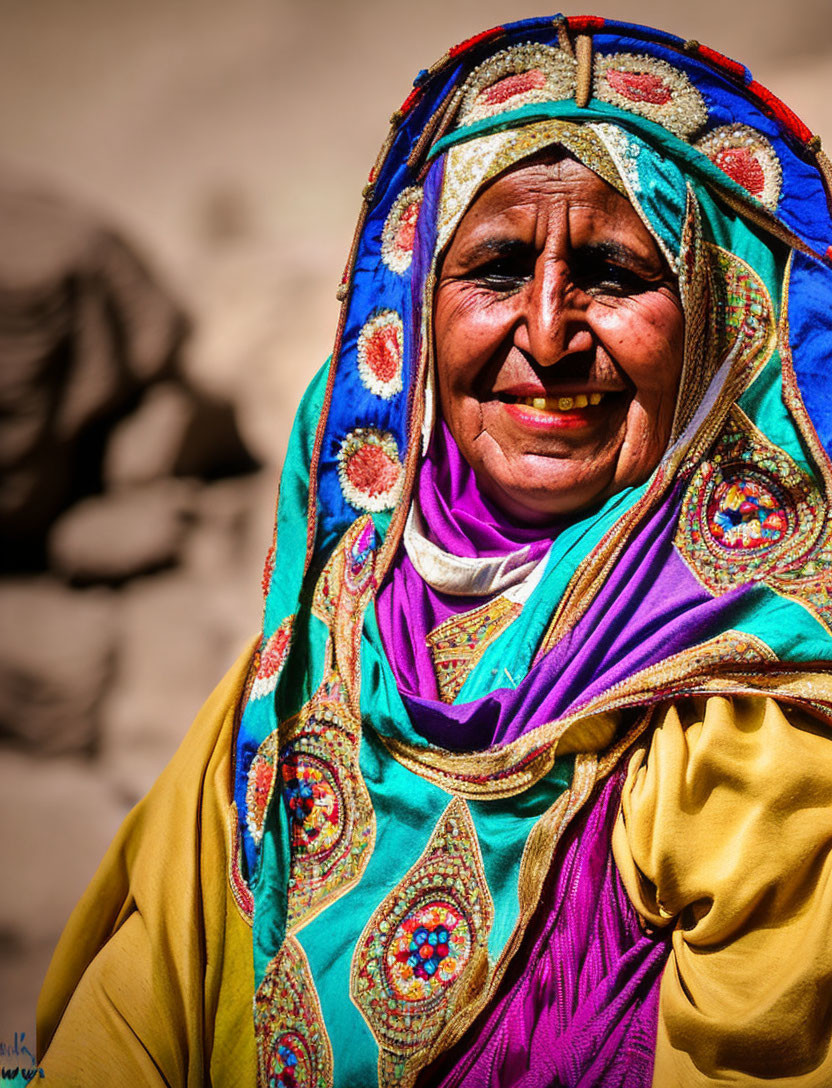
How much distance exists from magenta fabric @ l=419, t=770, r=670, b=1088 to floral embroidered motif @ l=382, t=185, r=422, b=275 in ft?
2.82

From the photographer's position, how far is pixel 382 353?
5.66ft

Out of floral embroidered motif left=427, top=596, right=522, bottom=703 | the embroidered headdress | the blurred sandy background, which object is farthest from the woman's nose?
the blurred sandy background

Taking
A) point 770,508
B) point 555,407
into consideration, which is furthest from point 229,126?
point 770,508

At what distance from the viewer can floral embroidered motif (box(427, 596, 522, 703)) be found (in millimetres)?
1544

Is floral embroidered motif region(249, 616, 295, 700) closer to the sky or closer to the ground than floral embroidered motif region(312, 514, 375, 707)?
closer to the ground

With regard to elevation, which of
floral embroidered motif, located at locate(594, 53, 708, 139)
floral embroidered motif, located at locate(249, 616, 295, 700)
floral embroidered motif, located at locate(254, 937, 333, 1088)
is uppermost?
floral embroidered motif, located at locate(594, 53, 708, 139)

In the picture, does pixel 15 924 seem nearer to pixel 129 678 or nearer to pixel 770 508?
pixel 129 678

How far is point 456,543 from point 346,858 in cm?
47

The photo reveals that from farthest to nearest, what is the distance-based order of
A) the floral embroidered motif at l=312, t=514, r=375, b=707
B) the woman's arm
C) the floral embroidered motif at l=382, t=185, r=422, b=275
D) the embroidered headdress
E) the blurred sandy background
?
1. the blurred sandy background
2. the floral embroidered motif at l=382, t=185, r=422, b=275
3. the floral embroidered motif at l=312, t=514, r=375, b=707
4. the embroidered headdress
5. the woman's arm

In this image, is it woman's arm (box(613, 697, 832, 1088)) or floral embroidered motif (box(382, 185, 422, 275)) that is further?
floral embroidered motif (box(382, 185, 422, 275))

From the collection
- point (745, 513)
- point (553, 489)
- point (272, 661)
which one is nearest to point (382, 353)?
point (553, 489)

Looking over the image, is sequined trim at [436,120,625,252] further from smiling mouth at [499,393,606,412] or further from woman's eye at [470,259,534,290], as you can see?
smiling mouth at [499,393,606,412]

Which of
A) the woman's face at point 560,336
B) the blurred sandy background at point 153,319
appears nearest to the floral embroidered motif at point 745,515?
the woman's face at point 560,336

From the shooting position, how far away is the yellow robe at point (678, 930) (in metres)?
1.17
